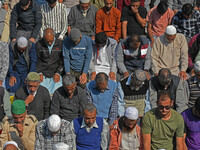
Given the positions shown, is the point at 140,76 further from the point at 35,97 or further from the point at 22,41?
the point at 22,41

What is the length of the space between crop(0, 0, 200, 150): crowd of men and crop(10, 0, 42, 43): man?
0.9 inches

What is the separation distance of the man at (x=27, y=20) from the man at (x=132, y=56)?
1.91 m

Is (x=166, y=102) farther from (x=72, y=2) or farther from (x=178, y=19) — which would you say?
(x=72, y=2)

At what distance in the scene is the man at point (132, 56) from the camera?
859 centimetres

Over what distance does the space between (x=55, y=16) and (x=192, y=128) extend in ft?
13.5

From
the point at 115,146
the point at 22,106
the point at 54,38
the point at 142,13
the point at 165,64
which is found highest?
the point at 142,13

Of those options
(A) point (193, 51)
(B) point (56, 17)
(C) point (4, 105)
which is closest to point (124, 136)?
(C) point (4, 105)

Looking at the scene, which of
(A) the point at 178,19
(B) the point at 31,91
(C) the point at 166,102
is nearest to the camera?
(C) the point at 166,102

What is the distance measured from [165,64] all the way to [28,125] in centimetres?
337

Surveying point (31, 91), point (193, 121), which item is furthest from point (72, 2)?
point (193, 121)

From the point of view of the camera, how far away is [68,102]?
295 inches

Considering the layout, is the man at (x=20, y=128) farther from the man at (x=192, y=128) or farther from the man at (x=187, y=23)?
the man at (x=187, y=23)

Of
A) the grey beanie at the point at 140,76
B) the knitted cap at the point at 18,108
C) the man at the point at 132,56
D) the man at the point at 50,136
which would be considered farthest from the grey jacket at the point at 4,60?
the grey beanie at the point at 140,76

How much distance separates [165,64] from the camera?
8812 millimetres
